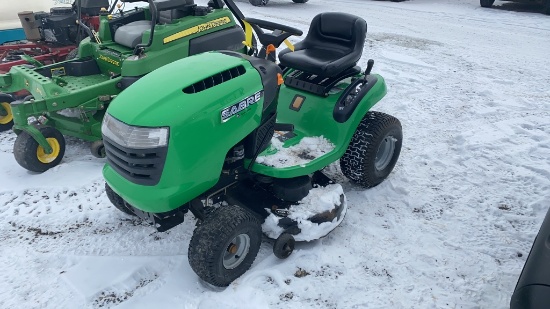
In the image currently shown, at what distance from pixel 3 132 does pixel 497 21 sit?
879cm

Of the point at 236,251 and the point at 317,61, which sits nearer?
the point at 236,251

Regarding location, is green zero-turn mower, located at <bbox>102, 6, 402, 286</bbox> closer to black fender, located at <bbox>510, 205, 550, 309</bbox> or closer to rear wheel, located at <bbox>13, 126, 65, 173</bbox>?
black fender, located at <bbox>510, 205, 550, 309</bbox>

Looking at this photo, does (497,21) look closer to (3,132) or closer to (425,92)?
(425,92)

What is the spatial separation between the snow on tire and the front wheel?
40.0 inches

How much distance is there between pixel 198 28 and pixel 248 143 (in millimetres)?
2173

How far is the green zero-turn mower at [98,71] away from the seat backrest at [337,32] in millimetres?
772

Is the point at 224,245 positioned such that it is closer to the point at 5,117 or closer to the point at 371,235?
the point at 371,235

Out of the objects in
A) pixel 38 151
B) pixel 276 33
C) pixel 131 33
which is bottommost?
pixel 38 151

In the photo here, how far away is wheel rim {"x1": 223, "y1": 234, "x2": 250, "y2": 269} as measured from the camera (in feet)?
8.00

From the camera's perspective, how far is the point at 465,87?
5387 mm

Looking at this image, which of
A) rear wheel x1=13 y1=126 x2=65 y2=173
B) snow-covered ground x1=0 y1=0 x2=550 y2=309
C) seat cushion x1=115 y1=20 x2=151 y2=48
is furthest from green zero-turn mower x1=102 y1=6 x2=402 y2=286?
seat cushion x1=115 y1=20 x2=151 y2=48

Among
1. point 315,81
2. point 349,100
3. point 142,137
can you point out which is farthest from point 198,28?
point 142,137

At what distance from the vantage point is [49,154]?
12.2ft

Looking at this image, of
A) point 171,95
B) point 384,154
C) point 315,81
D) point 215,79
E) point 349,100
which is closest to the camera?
point 171,95
